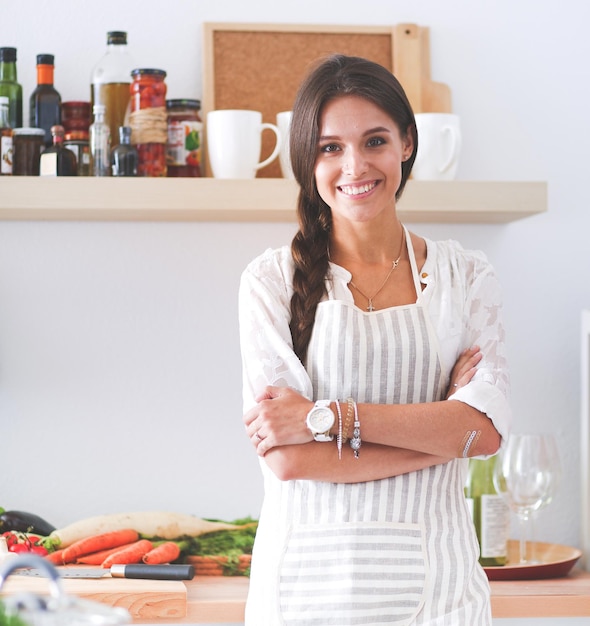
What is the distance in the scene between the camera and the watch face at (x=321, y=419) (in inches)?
54.3

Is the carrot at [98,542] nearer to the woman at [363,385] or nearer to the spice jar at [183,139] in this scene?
the woman at [363,385]

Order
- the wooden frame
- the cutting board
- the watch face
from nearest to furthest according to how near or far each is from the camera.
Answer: the watch face → the cutting board → the wooden frame

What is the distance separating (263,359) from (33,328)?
790 millimetres

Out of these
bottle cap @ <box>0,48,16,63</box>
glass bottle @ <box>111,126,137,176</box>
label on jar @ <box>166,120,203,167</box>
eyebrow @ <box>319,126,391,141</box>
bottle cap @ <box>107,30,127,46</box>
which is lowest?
eyebrow @ <box>319,126,391,141</box>

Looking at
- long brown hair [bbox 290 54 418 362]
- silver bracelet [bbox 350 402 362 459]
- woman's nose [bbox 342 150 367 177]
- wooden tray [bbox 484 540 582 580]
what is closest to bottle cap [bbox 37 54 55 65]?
long brown hair [bbox 290 54 418 362]

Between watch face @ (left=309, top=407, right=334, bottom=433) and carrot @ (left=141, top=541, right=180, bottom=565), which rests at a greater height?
watch face @ (left=309, top=407, right=334, bottom=433)

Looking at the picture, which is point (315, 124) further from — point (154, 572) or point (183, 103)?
point (154, 572)

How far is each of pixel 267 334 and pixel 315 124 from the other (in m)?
0.32

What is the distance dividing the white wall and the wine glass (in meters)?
0.24

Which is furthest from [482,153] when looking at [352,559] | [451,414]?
[352,559]

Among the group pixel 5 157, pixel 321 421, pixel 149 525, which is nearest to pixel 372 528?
pixel 321 421

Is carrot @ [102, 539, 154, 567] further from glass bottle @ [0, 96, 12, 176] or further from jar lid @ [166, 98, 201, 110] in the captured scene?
jar lid @ [166, 98, 201, 110]

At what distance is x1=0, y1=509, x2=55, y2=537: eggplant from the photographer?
6.21ft

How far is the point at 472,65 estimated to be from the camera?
2162mm
